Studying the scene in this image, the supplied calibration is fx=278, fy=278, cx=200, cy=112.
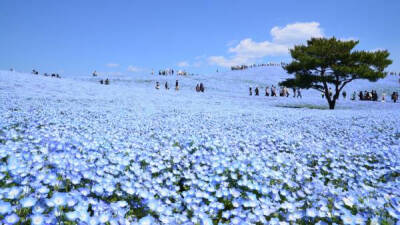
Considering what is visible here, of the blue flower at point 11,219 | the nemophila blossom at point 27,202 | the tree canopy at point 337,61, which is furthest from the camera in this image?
the tree canopy at point 337,61

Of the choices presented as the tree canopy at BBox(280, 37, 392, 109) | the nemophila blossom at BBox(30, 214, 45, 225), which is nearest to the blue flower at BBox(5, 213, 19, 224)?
the nemophila blossom at BBox(30, 214, 45, 225)

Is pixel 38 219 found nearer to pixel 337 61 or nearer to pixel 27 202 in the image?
pixel 27 202

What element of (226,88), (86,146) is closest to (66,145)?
(86,146)

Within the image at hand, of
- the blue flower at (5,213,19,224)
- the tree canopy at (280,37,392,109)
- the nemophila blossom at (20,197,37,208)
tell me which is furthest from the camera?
the tree canopy at (280,37,392,109)

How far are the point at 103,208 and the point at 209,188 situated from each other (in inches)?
49.9

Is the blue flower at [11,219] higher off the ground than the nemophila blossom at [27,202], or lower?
lower

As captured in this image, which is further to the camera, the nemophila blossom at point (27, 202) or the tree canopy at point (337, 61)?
the tree canopy at point (337, 61)

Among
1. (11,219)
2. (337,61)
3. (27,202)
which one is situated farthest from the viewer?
(337,61)

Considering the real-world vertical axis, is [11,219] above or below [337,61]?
below

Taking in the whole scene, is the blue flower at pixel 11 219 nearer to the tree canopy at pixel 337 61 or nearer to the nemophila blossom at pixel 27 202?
the nemophila blossom at pixel 27 202

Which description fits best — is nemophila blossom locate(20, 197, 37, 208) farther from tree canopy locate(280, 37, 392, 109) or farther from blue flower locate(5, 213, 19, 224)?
tree canopy locate(280, 37, 392, 109)

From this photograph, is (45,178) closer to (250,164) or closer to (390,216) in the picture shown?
(250,164)

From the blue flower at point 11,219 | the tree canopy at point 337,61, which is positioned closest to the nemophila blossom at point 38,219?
the blue flower at point 11,219

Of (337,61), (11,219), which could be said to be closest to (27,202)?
(11,219)
